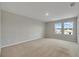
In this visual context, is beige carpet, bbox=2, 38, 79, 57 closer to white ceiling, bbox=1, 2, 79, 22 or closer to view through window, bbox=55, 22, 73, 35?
white ceiling, bbox=1, 2, 79, 22

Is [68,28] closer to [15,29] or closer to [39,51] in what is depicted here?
[39,51]

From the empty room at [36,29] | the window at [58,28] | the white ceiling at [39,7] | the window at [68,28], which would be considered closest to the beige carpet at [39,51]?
the empty room at [36,29]

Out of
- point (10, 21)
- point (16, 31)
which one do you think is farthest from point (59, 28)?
point (10, 21)

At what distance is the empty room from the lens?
2918 millimetres

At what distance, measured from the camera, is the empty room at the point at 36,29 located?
292 centimetres

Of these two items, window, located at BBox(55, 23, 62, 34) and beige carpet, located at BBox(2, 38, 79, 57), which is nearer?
beige carpet, located at BBox(2, 38, 79, 57)

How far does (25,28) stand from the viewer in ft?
18.4

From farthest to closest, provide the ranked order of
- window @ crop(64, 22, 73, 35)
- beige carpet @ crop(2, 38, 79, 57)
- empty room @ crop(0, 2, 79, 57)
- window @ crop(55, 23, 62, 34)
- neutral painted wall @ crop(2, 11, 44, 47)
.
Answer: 1. window @ crop(55, 23, 62, 34)
2. window @ crop(64, 22, 73, 35)
3. neutral painted wall @ crop(2, 11, 44, 47)
4. empty room @ crop(0, 2, 79, 57)
5. beige carpet @ crop(2, 38, 79, 57)

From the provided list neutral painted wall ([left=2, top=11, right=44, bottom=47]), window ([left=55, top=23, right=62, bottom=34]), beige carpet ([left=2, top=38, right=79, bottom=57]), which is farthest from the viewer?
window ([left=55, top=23, right=62, bottom=34])

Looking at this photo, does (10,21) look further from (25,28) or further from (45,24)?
(45,24)

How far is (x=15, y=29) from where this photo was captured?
Answer: 4656mm

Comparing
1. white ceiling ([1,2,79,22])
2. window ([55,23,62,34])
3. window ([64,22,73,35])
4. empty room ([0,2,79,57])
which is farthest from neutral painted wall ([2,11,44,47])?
window ([64,22,73,35])

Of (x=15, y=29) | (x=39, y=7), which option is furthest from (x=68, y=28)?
(x=15, y=29)

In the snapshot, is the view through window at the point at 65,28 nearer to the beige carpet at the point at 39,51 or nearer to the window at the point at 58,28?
the window at the point at 58,28
